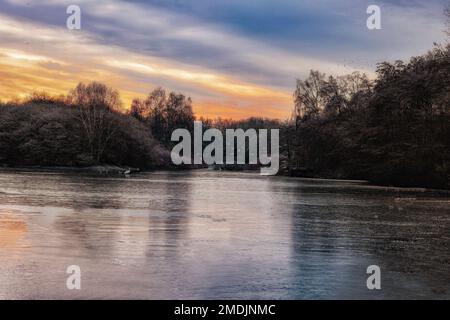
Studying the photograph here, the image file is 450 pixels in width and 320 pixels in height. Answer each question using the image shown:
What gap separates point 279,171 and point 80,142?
38.9 metres

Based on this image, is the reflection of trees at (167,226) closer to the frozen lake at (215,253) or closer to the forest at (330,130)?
the frozen lake at (215,253)

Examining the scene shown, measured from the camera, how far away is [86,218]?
2141cm

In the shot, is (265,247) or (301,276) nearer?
(301,276)

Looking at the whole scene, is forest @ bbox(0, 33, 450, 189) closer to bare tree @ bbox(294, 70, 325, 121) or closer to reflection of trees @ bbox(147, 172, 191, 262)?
bare tree @ bbox(294, 70, 325, 121)

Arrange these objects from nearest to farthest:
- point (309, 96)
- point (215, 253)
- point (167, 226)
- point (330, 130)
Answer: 1. point (215, 253)
2. point (167, 226)
3. point (330, 130)
4. point (309, 96)

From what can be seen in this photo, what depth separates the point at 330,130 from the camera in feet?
333

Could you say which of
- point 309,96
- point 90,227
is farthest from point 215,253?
point 309,96

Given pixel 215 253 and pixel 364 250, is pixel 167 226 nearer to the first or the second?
pixel 215 253

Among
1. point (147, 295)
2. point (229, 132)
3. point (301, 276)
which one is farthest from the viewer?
point (229, 132)

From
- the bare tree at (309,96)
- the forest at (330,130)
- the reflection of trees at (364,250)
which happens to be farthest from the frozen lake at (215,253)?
the bare tree at (309,96)

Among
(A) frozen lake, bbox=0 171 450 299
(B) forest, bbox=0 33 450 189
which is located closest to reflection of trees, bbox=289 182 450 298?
(A) frozen lake, bbox=0 171 450 299

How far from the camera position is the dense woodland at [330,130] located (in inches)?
2677
